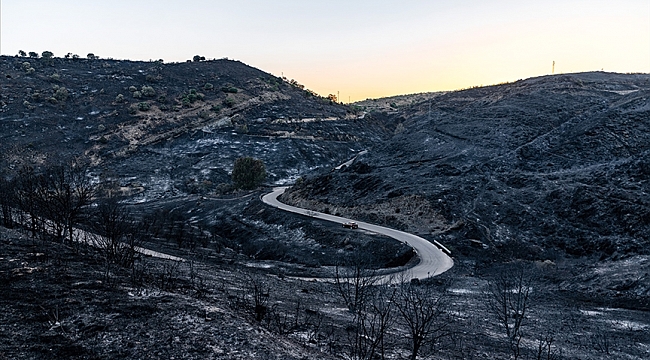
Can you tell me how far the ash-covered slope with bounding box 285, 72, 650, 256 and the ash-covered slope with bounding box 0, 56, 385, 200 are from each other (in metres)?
27.4

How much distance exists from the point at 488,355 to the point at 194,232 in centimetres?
4242

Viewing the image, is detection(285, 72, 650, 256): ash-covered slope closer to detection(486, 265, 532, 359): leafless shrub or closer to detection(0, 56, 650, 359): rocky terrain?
detection(0, 56, 650, 359): rocky terrain

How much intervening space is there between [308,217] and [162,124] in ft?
205

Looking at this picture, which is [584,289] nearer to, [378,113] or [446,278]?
[446,278]

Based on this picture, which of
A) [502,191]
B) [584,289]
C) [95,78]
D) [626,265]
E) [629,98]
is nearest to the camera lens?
[584,289]

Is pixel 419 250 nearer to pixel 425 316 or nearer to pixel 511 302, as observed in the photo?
pixel 511 302

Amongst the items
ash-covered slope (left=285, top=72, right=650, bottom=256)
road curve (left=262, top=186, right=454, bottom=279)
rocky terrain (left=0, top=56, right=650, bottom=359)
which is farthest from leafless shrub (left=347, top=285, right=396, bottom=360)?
ash-covered slope (left=285, top=72, right=650, bottom=256)

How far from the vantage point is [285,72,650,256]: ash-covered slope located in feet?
130

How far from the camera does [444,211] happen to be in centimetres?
4466

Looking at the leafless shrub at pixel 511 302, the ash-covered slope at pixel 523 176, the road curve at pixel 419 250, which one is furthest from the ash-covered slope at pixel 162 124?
the leafless shrub at pixel 511 302

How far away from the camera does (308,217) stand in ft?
160

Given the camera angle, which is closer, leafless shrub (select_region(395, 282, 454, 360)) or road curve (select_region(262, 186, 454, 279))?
leafless shrub (select_region(395, 282, 454, 360))

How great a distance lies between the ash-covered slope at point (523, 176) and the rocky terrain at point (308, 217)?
28 cm

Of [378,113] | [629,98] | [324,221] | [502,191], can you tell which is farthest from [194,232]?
[378,113]
